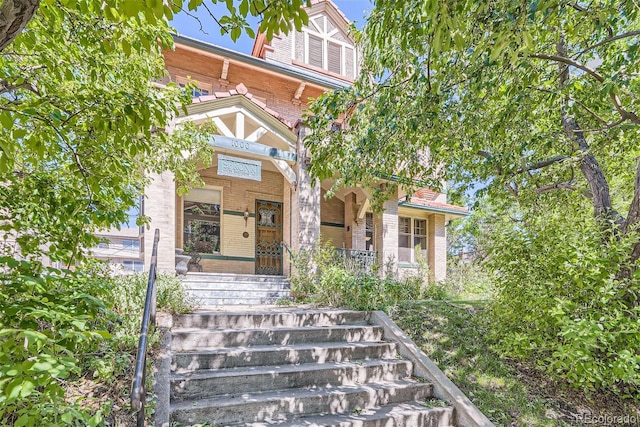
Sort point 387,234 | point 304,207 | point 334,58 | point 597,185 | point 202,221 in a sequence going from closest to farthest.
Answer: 1. point 597,185
2. point 304,207
3. point 202,221
4. point 387,234
5. point 334,58

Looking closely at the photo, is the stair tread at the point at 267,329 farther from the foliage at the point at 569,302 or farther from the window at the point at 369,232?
the window at the point at 369,232

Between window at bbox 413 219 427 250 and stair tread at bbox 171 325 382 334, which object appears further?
window at bbox 413 219 427 250


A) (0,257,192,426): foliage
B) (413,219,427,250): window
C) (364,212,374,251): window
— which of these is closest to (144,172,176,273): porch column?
(0,257,192,426): foliage

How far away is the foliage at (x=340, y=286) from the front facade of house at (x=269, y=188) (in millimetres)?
676

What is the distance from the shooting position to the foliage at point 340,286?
5.86 m

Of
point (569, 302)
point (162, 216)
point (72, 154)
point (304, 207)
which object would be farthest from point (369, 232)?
point (72, 154)

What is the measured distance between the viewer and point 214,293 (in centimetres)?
706

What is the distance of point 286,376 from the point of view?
145 inches

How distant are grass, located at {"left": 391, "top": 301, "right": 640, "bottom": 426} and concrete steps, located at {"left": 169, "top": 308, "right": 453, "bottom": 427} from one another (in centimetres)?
56

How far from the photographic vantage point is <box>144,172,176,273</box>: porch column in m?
6.67

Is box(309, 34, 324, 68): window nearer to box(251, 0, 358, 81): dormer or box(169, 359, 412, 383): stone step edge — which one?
box(251, 0, 358, 81): dormer

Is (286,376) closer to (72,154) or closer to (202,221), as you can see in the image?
(72,154)

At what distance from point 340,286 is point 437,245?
799 centimetres

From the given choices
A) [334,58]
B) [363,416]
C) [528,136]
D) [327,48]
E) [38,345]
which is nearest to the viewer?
[38,345]
